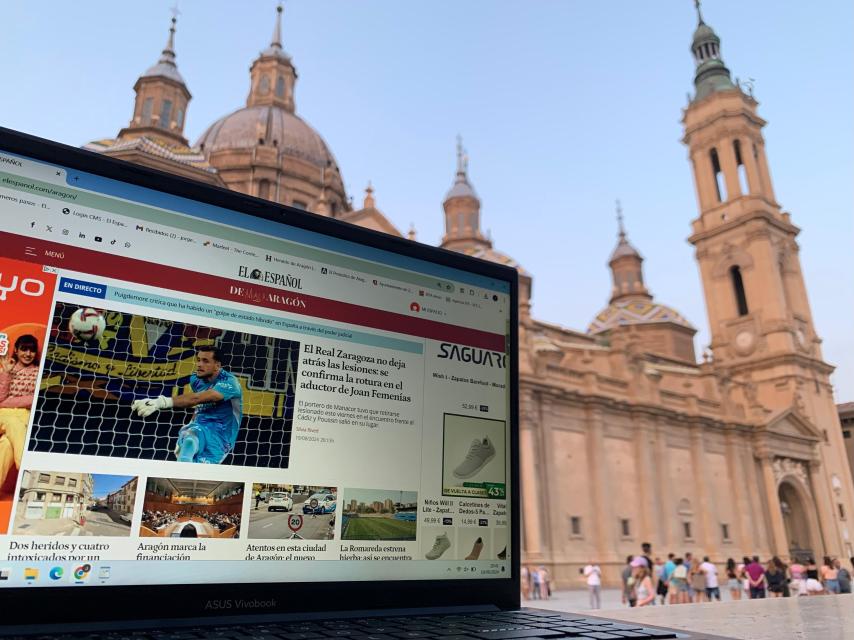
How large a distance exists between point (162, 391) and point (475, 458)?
126 centimetres

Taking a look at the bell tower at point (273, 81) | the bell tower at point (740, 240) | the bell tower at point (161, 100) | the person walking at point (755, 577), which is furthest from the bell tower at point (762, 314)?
the bell tower at point (161, 100)

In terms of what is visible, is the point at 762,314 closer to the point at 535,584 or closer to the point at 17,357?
the point at 535,584

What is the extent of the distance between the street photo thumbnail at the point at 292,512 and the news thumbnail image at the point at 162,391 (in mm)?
93

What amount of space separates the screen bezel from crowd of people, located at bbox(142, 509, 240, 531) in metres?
0.17

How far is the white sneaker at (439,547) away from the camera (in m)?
2.46

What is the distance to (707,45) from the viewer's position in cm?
4216

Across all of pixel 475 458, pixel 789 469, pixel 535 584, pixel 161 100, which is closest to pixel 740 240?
pixel 789 469

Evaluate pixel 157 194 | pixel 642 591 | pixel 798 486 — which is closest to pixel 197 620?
pixel 157 194

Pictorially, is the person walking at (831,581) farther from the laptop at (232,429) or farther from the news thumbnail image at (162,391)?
the news thumbnail image at (162,391)

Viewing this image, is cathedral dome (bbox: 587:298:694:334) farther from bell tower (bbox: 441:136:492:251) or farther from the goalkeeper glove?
the goalkeeper glove

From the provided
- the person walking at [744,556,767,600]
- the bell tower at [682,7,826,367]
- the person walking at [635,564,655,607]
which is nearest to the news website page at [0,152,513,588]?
the person walking at [635,564,655,607]

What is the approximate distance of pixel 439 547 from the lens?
2.49m

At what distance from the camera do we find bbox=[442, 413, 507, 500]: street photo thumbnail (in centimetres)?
259

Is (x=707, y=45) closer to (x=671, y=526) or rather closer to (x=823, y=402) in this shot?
(x=823, y=402)
